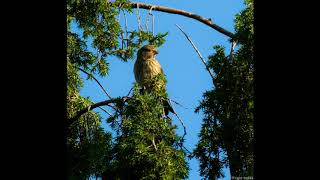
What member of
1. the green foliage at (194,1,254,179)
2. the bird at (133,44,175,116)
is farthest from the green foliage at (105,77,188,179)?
the bird at (133,44,175,116)

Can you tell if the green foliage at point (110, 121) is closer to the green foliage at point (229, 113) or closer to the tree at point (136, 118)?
the tree at point (136, 118)

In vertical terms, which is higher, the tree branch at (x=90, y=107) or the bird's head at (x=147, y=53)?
the bird's head at (x=147, y=53)

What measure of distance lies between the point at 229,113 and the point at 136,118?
3.13ft

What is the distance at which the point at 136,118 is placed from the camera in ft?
14.1

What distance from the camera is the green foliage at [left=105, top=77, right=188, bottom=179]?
410 cm

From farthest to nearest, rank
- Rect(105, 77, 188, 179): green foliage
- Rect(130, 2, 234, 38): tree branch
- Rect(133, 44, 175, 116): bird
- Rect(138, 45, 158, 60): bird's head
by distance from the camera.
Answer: Rect(138, 45, 158, 60): bird's head, Rect(133, 44, 175, 116): bird, Rect(130, 2, 234, 38): tree branch, Rect(105, 77, 188, 179): green foliage

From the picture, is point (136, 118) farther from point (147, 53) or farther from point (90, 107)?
point (147, 53)

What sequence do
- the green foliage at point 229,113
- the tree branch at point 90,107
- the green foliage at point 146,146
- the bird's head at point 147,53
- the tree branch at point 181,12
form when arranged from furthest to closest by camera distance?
the bird's head at point 147,53 → the tree branch at point 181,12 → the tree branch at point 90,107 → the green foliage at point 146,146 → the green foliage at point 229,113

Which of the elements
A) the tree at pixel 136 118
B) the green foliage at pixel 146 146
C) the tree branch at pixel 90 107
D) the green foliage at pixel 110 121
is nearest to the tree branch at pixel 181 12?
the tree at pixel 136 118

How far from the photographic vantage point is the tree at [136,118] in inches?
139

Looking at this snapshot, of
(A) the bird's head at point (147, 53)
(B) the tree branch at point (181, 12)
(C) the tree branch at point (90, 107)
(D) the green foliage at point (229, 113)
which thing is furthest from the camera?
(A) the bird's head at point (147, 53)

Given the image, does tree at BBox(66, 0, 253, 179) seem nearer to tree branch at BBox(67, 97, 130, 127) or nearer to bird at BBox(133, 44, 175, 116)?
tree branch at BBox(67, 97, 130, 127)
